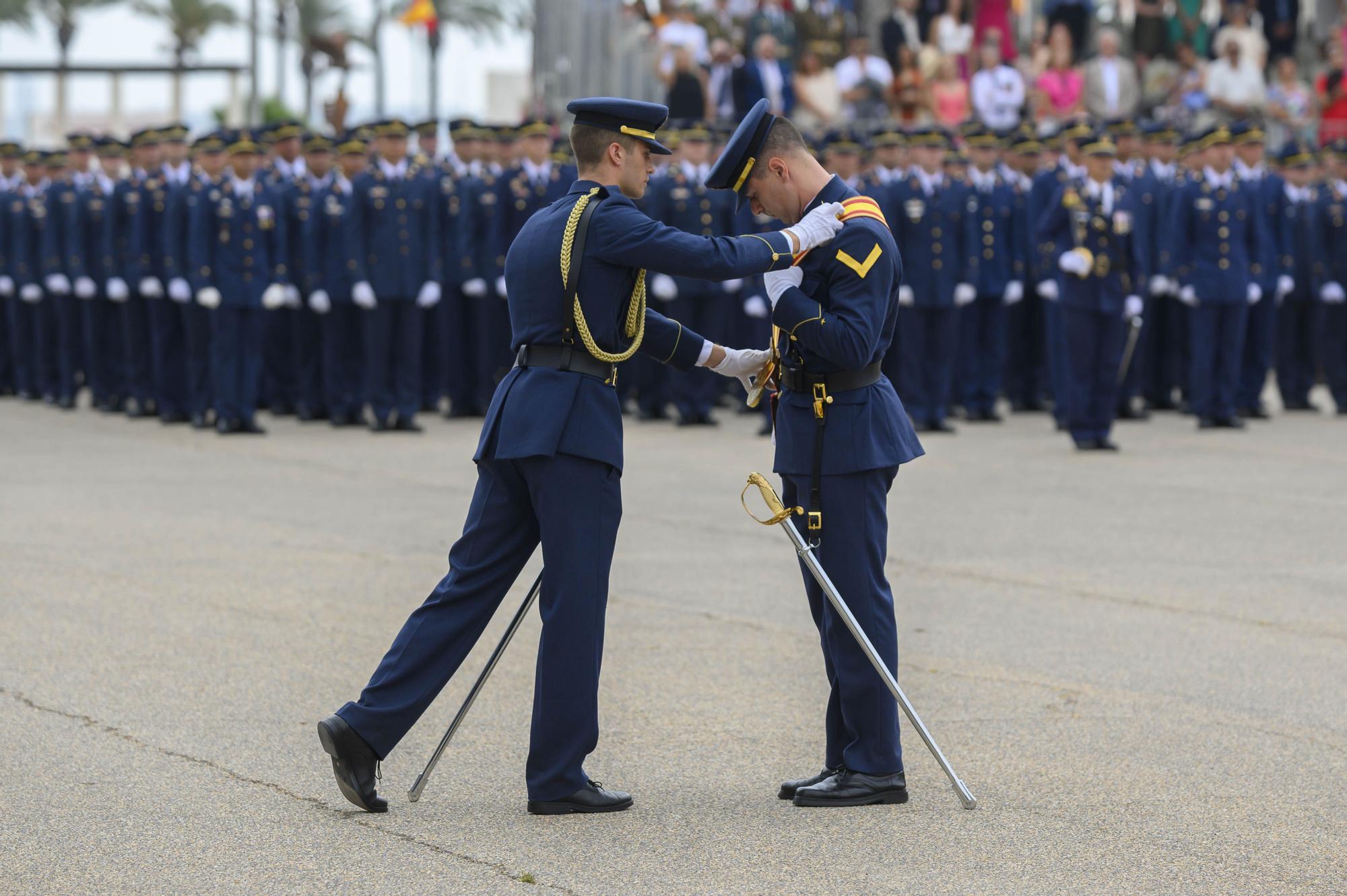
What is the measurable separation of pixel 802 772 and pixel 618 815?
2.25ft

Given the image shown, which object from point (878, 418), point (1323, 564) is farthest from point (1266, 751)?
point (1323, 564)

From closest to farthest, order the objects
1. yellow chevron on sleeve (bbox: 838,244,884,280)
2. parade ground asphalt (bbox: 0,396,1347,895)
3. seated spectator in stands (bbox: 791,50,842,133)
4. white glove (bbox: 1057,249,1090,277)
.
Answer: parade ground asphalt (bbox: 0,396,1347,895)
yellow chevron on sleeve (bbox: 838,244,884,280)
white glove (bbox: 1057,249,1090,277)
seated spectator in stands (bbox: 791,50,842,133)

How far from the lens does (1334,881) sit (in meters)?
4.52

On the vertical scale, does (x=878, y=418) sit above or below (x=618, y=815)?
above

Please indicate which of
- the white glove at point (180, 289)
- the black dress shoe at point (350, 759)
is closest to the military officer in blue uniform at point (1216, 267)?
the white glove at point (180, 289)

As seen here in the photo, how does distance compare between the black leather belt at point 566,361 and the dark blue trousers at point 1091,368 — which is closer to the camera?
the black leather belt at point 566,361

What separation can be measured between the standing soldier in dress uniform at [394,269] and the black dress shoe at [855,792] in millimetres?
10097

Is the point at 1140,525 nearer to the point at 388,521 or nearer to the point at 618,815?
the point at 388,521

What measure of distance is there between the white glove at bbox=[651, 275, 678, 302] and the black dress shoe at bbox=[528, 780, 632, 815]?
10156mm

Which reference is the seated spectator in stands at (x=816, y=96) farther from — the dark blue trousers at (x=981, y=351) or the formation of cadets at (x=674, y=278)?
the dark blue trousers at (x=981, y=351)

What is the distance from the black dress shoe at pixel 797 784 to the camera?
525 centimetres

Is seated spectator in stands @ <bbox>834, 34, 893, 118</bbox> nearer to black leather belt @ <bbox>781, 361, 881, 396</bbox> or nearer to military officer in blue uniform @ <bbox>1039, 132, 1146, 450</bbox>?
military officer in blue uniform @ <bbox>1039, 132, 1146, 450</bbox>

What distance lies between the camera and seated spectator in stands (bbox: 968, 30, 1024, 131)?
19.6m

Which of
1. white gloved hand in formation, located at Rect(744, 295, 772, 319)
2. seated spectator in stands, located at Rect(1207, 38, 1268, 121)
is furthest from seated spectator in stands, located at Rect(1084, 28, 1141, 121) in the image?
white gloved hand in formation, located at Rect(744, 295, 772, 319)
